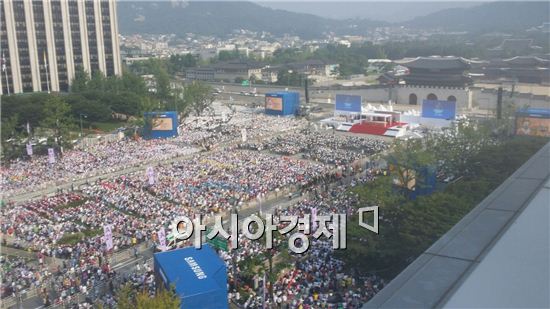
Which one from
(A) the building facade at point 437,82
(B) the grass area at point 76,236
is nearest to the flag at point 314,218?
(B) the grass area at point 76,236

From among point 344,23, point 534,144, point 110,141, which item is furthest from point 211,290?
point 344,23

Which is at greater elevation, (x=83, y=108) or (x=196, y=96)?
(x=196, y=96)

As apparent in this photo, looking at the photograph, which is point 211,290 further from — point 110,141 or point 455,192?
point 110,141

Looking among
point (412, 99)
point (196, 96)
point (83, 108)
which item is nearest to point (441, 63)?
point (412, 99)

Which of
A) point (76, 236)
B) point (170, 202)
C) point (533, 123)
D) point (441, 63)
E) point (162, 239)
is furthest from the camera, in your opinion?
point (441, 63)

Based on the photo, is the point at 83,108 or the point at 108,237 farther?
the point at 83,108

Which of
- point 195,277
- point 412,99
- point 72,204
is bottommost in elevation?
point 72,204

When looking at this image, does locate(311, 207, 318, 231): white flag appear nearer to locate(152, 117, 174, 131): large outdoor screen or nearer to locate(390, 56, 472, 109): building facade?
locate(152, 117, 174, 131): large outdoor screen

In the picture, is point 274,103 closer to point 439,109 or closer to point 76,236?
point 439,109
